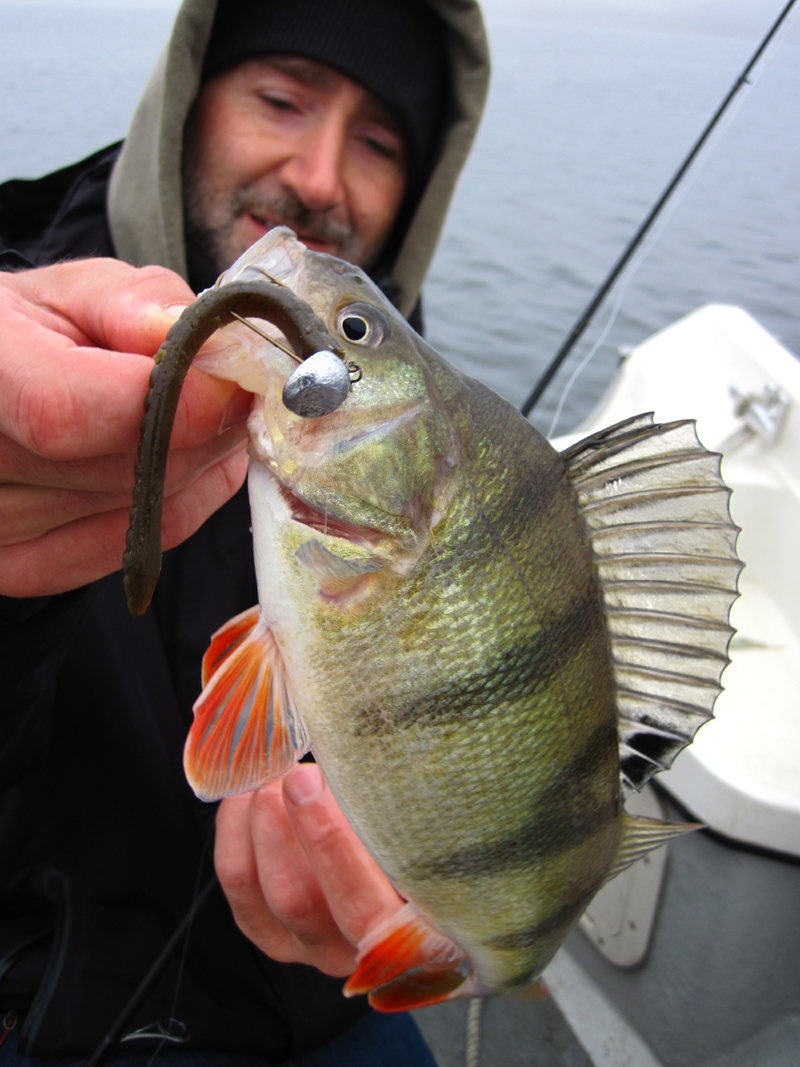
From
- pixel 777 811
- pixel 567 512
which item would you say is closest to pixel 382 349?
pixel 567 512

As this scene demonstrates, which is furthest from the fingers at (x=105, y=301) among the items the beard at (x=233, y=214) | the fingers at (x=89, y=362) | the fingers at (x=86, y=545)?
the beard at (x=233, y=214)

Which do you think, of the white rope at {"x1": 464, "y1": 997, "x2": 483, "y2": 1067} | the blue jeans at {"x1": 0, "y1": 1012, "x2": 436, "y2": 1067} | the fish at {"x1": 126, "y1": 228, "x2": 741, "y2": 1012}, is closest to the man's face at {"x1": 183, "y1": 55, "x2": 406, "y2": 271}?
the fish at {"x1": 126, "y1": 228, "x2": 741, "y2": 1012}

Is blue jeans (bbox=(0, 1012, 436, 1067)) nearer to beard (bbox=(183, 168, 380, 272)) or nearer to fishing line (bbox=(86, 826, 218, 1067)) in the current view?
fishing line (bbox=(86, 826, 218, 1067))

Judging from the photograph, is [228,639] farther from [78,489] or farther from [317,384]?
[317,384]

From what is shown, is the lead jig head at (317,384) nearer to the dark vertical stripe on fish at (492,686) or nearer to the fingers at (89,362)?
the fingers at (89,362)

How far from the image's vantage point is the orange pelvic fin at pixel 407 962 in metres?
1.18

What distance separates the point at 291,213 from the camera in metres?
2.54

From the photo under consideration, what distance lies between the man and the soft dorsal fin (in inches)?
21.3

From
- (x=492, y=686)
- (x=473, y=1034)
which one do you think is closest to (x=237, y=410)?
(x=492, y=686)

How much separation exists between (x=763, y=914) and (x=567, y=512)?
58.2 inches

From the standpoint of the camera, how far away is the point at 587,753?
109cm

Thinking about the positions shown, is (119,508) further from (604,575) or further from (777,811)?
(777,811)

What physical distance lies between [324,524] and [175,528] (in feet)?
0.77

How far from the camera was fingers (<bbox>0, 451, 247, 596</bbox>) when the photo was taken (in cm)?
102
